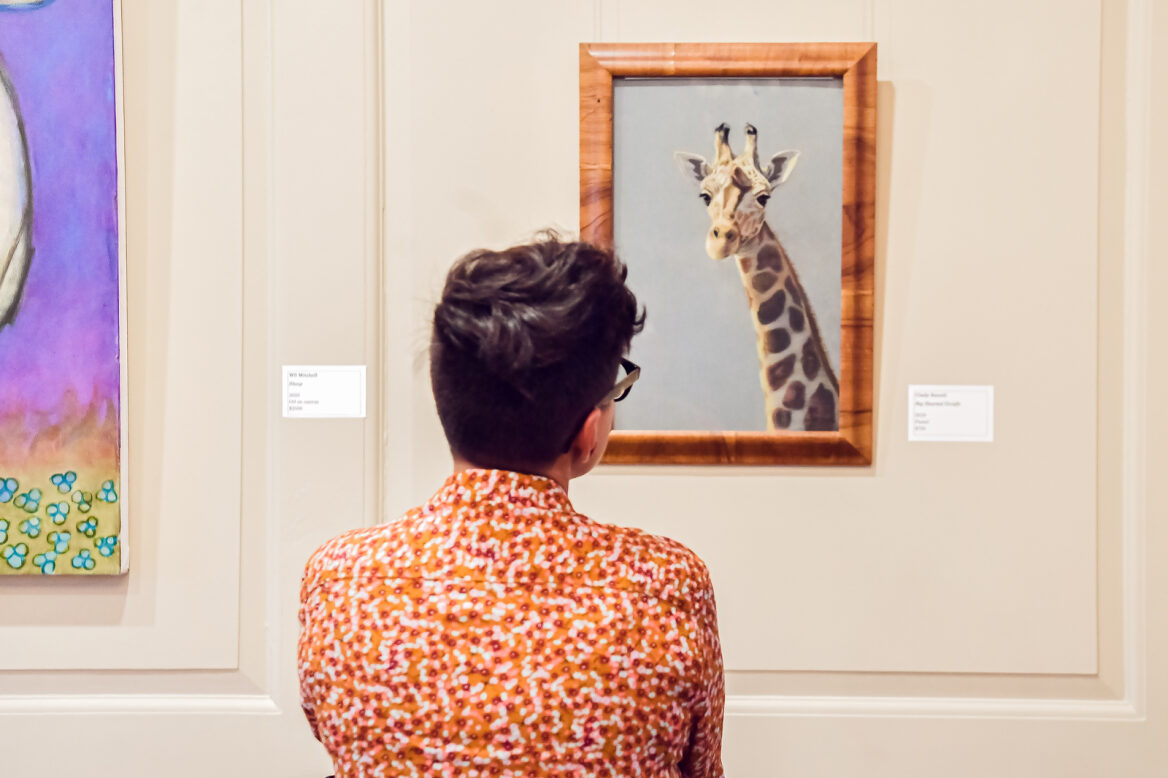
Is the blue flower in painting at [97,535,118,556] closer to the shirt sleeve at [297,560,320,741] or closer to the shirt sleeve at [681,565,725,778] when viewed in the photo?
the shirt sleeve at [297,560,320,741]

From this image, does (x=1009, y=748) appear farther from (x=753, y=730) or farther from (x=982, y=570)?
(x=753, y=730)

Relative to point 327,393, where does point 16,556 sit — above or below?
below

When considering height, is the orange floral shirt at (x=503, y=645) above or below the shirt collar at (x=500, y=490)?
below

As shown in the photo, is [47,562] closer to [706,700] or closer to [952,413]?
[706,700]

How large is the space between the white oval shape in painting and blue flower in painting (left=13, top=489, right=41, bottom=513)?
26 cm

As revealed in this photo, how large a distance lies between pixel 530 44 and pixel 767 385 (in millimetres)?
642

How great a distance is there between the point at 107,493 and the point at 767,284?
1.07 metres

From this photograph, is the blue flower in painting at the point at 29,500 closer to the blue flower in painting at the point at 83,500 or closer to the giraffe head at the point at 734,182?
the blue flower in painting at the point at 83,500

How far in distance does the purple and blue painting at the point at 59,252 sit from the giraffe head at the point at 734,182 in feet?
2.94

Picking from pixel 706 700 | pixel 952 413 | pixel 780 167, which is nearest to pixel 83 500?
pixel 706 700

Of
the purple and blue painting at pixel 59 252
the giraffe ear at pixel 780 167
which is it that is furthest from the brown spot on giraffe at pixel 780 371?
the purple and blue painting at pixel 59 252

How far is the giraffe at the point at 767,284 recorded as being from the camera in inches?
50.4

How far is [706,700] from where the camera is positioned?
2.17 ft

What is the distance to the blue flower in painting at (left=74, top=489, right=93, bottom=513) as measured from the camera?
130 cm
